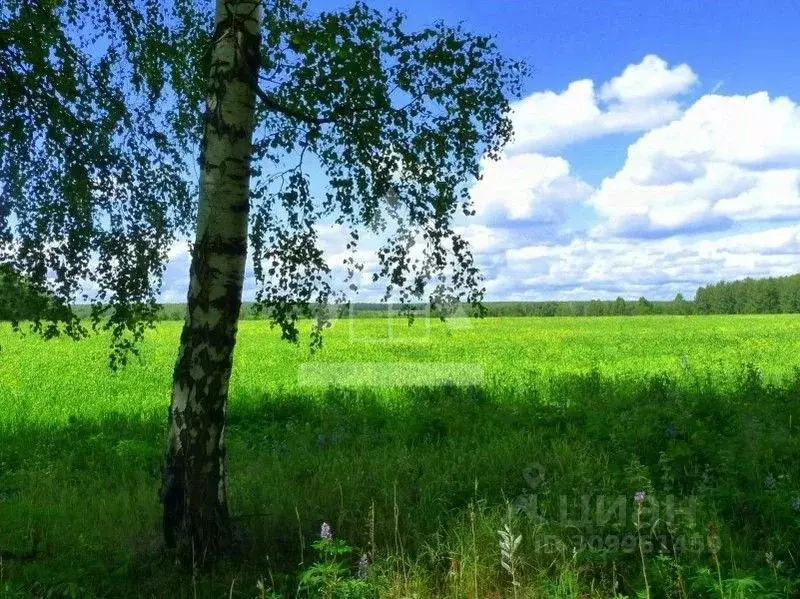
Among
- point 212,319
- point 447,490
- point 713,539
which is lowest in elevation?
point 447,490

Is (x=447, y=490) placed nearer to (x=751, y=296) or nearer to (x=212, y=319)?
(x=212, y=319)

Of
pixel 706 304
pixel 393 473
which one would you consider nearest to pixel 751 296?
pixel 706 304

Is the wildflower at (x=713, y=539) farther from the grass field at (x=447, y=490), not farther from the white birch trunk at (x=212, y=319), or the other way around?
the white birch trunk at (x=212, y=319)

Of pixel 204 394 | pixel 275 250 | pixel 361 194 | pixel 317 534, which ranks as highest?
pixel 361 194

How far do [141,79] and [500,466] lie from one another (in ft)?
19.9

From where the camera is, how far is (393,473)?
23.1 feet

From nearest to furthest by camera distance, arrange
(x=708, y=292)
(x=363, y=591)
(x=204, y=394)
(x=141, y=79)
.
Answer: (x=363, y=591) < (x=204, y=394) < (x=141, y=79) < (x=708, y=292)

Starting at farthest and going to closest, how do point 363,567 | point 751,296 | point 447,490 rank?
point 751,296 < point 447,490 < point 363,567

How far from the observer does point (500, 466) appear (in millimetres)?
7145

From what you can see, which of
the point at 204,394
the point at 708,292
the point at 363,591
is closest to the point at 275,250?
the point at 204,394

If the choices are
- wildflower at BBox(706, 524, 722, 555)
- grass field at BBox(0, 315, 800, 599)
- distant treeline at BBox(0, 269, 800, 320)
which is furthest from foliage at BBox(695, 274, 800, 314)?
wildflower at BBox(706, 524, 722, 555)

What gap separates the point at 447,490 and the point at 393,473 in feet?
2.87

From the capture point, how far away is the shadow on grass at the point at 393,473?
527 cm

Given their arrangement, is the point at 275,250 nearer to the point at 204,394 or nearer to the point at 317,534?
the point at 204,394
